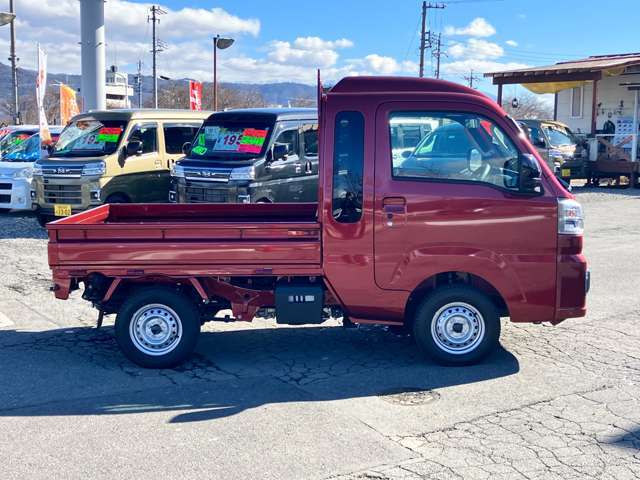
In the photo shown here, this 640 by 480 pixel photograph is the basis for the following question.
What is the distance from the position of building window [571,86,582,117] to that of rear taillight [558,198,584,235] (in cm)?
2537

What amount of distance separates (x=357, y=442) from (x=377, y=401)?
767 mm

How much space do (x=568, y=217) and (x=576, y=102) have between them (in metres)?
25.7

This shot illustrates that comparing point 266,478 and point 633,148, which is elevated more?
point 633,148

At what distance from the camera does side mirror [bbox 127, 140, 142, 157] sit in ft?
43.2

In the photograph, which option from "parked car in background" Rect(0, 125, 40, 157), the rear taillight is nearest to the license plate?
"parked car in background" Rect(0, 125, 40, 157)

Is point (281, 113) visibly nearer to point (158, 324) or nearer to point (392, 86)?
point (392, 86)

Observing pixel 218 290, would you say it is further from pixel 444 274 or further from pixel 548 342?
pixel 548 342

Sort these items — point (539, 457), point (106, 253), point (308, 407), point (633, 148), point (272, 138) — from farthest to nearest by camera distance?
point (633, 148) < point (272, 138) < point (106, 253) < point (308, 407) < point (539, 457)

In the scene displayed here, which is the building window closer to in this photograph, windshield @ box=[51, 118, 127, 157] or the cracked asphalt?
windshield @ box=[51, 118, 127, 157]

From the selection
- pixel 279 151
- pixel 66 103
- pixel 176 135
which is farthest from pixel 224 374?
pixel 66 103

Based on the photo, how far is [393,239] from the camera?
598cm

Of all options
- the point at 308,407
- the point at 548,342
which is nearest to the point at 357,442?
the point at 308,407

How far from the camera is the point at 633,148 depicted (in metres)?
23.3

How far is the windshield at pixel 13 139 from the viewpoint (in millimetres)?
17828
